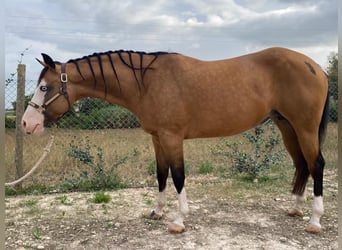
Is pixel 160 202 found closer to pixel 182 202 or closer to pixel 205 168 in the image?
pixel 182 202

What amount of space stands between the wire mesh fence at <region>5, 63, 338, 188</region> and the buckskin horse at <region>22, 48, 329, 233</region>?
1782mm

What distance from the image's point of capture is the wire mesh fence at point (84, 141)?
5027 mm

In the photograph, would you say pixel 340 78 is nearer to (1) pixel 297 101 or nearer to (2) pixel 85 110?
(1) pixel 297 101

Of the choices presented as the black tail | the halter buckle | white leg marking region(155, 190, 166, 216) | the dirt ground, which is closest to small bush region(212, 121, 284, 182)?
the dirt ground

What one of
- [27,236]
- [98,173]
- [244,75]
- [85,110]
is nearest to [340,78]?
[244,75]

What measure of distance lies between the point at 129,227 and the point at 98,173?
172 centimetres

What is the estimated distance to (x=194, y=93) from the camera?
130 inches

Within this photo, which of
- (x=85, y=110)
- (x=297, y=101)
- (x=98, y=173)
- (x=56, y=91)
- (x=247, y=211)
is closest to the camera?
(x=56, y=91)

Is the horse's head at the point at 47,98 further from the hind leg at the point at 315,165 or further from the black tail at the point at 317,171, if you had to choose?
the black tail at the point at 317,171

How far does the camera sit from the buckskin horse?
3213mm

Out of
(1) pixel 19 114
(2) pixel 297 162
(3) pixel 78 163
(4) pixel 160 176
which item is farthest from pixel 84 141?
(2) pixel 297 162

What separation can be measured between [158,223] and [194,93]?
1.55 m

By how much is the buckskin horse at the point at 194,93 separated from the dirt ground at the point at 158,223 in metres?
0.27

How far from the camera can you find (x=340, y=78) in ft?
4.28
